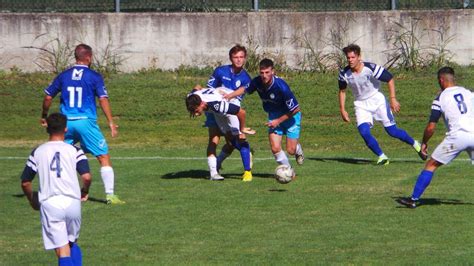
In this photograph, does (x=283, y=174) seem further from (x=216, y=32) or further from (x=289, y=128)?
(x=216, y=32)

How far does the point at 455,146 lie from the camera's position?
13.4 metres

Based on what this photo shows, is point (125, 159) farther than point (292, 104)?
Yes

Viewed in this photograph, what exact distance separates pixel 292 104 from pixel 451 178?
2.59 metres

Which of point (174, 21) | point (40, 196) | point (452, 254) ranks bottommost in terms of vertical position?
point (452, 254)

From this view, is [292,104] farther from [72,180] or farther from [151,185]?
[72,180]

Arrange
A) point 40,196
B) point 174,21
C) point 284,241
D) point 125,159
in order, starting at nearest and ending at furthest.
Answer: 1. point 40,196
2. point 284,241
3. point 125,159
4. point 174,21

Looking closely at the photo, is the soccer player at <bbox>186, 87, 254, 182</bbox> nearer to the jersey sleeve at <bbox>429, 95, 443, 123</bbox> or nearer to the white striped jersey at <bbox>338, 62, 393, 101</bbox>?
the white striped jersey at <bbox>338, 62, 393, 101</bbox>

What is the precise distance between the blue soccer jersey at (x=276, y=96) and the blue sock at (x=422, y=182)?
2.86 m

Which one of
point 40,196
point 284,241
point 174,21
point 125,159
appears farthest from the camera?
point 174,21

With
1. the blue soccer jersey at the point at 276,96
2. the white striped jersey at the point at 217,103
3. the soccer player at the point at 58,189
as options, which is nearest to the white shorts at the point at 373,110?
the blue soccer jersey at the point at 276,96

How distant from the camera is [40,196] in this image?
391 inches

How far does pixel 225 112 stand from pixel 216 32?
9762mm

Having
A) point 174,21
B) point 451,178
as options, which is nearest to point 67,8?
point 174,21

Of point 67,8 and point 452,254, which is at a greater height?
point 67,8
